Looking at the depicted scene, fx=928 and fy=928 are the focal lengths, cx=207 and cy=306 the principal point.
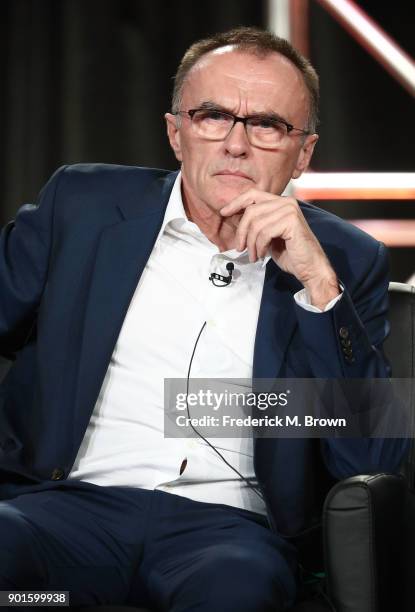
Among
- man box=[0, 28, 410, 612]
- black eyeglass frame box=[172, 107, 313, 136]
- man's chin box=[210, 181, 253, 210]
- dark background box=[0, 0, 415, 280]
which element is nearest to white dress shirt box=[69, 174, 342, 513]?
man box=[0, 28, 410, 612]

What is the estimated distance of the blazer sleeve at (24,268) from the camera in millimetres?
1907

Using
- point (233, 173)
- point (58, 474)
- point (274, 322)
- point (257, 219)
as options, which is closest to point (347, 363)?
point (274, 322)

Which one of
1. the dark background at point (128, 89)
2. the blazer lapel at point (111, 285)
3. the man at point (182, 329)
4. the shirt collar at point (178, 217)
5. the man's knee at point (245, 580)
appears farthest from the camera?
the dark background at point (128, 89)

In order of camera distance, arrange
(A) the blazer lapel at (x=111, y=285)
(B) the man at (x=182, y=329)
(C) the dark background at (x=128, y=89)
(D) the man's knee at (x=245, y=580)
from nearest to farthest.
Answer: (D) the man's knee at (x=245, y=580) → (B) the man at (x=182, y=329) → (A) the blazer lapel at (x=111, y=285) → (C) the dark background at (x=128, y=89)

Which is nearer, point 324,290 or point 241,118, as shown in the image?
point 324,290

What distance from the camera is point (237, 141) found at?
189 centimetres

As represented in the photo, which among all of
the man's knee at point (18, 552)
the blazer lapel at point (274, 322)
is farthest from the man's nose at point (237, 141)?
the man's knee at point (18, 552)

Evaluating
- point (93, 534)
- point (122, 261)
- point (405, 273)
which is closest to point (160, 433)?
point (93, 534)

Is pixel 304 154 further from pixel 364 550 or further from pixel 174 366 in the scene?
pixel 364 550

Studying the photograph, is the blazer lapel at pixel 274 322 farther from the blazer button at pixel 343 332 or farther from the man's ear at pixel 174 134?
the man's ear at pixel 174 134

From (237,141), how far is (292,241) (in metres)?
0.25

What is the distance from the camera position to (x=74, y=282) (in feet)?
6.24

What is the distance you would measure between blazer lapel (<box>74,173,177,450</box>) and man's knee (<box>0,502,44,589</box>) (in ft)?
0.77

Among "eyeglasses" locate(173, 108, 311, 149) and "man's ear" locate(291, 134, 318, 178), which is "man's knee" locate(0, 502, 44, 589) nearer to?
"eyeglasses" locate(173, 108, 311, 149)
